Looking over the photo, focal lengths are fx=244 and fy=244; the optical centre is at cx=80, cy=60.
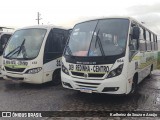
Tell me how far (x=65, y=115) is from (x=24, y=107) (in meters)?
1.37

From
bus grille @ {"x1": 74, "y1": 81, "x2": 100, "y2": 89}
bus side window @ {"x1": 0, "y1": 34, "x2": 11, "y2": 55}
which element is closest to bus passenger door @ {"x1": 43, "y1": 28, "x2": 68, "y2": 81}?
bus grille @ {"x1": 74, "y1": 81, "x2": 100, "y2": 89}

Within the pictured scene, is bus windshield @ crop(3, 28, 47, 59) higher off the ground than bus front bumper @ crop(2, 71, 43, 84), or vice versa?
bus windshield @ crop(3, 28, 47, 59)

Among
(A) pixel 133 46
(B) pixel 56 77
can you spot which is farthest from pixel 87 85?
(B) pixel 56 77

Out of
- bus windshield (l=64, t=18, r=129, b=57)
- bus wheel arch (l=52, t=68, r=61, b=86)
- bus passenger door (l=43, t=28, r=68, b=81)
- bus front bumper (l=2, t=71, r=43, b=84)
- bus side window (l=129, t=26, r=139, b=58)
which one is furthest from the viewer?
bus wheel arch (l=52, t=68, r=61, b=86)

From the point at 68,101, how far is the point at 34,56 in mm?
2568

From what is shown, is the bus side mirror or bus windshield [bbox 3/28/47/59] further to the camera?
bus windshield [bbox 3/28/47/59]

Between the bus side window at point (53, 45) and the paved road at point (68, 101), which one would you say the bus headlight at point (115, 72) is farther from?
the bus side window at point (53, 45)

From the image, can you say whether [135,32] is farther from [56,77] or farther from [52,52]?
[56,77]

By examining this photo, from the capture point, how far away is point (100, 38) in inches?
292

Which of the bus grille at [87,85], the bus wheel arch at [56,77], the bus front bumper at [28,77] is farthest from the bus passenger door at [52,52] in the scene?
the bus grille at [87,85]

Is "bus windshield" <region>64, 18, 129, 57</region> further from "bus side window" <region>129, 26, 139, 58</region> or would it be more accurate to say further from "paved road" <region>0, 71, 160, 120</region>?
"paved road" <region>0, 71, 160, 120</region>

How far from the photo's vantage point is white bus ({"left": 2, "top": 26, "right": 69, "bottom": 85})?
9.19 m

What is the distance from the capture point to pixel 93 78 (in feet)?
23.0

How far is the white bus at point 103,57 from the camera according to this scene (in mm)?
6859
